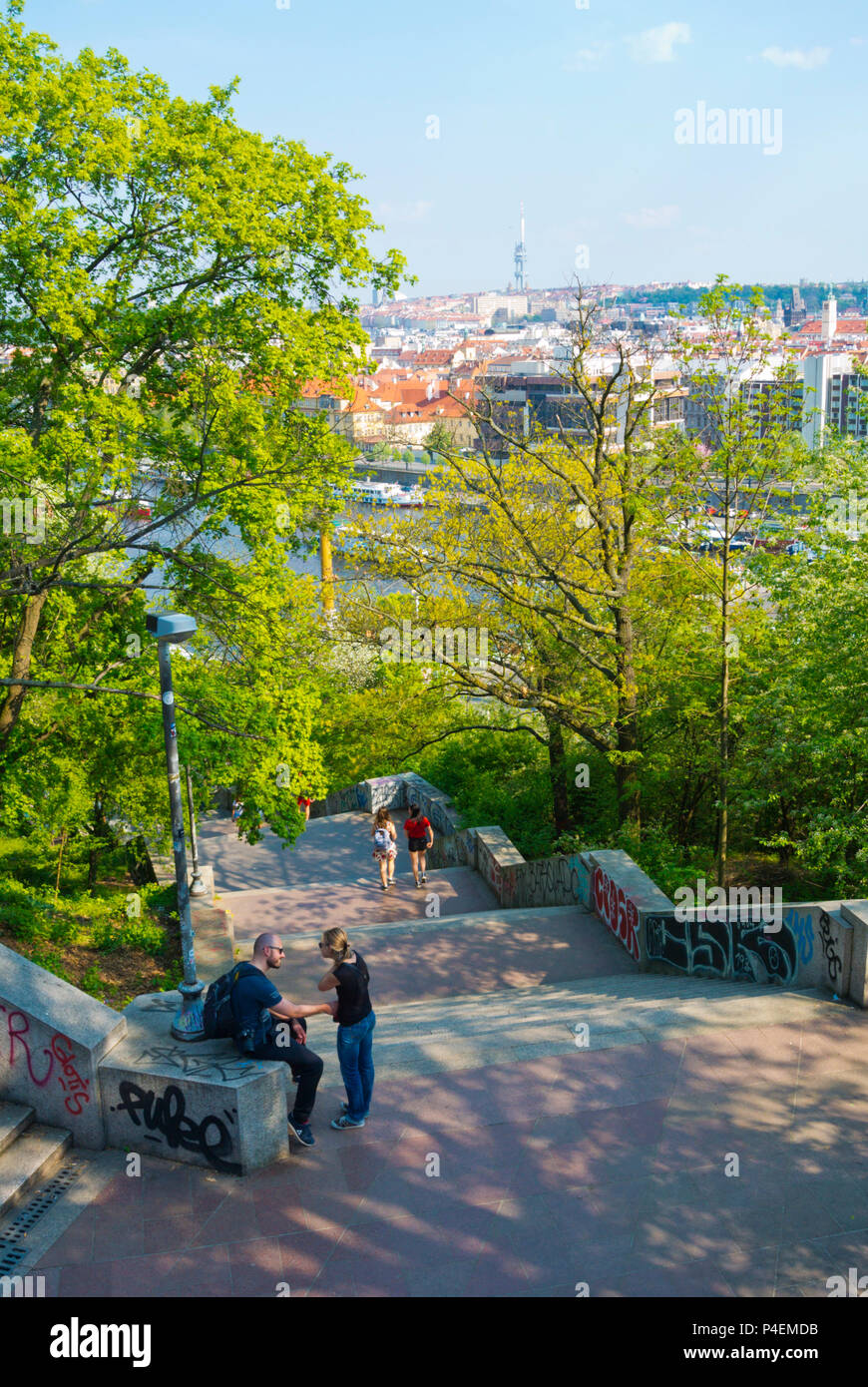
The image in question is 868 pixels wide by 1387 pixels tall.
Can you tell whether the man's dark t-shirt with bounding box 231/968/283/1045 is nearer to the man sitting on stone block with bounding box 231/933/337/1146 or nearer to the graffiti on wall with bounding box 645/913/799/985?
the man sitting on stone block with bounding box 231/933/337/1146

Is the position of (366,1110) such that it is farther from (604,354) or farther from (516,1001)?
(604,354)

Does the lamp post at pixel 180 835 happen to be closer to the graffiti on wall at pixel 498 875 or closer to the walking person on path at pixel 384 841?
the walking person on path at pixel 384 841

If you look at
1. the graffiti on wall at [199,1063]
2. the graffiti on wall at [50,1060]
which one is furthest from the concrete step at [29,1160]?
the graffiti on wall at [199,1063]

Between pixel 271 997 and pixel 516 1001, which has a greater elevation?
pixel 271 997

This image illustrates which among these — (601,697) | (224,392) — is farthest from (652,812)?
(224,392)

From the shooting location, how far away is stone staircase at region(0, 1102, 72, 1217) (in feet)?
20.9

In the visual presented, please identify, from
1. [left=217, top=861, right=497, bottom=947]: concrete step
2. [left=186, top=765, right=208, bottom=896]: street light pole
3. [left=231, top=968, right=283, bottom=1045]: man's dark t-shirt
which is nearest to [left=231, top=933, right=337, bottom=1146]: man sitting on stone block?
[left=231, top=968, right=283, bottom=1045]: man's dark t-shirt

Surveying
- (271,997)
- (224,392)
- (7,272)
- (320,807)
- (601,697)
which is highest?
(7,272)

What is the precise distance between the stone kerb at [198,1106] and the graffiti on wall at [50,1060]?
17 cm

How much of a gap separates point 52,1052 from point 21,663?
21.2 feet

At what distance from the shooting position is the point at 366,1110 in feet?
23.4

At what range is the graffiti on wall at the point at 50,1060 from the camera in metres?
6.86

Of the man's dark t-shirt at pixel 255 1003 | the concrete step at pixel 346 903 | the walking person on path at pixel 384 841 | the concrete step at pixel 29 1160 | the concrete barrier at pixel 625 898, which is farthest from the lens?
the walking person on path at pixel 384 841
